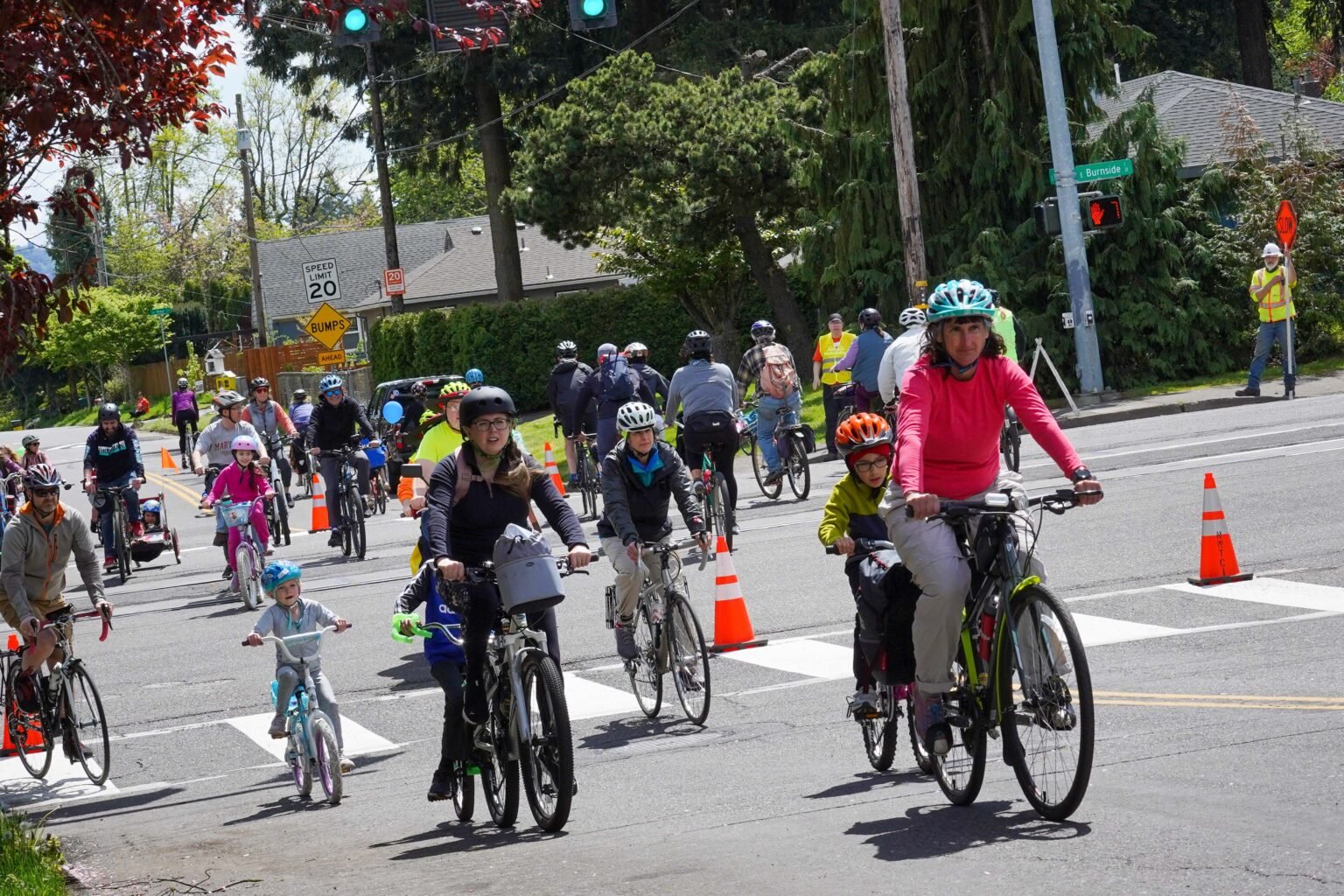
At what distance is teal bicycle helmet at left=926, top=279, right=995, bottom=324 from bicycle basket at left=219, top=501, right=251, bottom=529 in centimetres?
1149

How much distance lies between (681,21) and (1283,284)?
69.9 ft

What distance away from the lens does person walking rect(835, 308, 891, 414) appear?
19547mm

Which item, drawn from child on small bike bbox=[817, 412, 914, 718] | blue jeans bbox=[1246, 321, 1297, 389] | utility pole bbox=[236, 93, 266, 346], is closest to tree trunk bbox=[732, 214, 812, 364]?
blue jeans bbox=[1246, 321, 1297, 389]

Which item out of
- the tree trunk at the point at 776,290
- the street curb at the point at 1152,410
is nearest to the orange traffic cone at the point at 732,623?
the street curb at the point at 1152,410

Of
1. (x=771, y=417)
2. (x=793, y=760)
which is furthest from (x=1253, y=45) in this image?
(x=793, y=760)

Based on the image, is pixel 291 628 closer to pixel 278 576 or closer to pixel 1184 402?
pixel 278 576

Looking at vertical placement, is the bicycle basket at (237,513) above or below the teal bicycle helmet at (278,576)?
above

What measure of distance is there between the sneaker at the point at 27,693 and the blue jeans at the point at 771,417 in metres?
9.69

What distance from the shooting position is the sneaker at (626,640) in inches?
417

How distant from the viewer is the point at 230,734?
38.3 feet

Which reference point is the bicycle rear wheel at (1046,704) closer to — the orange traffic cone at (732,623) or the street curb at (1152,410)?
the orange traffic cone at (732,623)

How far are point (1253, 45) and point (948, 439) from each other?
4605cm

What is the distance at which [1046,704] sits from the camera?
6.43 m

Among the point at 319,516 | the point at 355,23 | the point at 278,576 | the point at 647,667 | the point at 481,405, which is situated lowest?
the point at 647,667
